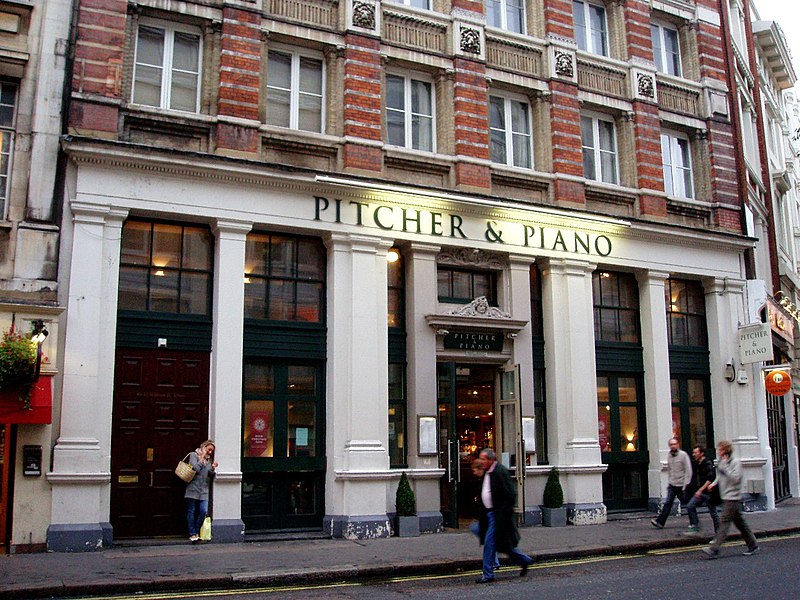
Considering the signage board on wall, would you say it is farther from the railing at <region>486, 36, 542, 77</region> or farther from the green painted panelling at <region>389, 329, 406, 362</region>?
the green painted panelling at <region>389, 329, 406, 362</region>

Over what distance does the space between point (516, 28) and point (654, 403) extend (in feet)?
31.1

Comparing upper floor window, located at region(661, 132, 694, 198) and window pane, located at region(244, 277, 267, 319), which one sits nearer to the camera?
window pane, located at region(244, 277, 267, 319)

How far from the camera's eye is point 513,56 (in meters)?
18.8

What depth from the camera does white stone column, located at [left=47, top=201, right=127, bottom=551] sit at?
12961 millimetres

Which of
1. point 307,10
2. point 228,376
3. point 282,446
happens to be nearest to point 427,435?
point 282,446

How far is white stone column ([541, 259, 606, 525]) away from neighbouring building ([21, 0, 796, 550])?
5cm

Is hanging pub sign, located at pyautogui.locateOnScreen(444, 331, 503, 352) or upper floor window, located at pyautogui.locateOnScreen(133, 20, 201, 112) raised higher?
upper floor window, located at pyautogui.locateOnScreen(133, 20, 201, 112)

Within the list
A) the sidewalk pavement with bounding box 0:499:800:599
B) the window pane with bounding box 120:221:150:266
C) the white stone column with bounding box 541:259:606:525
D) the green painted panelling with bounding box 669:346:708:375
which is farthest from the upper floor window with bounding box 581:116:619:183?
the window pane with bounding box 120:221:150:266

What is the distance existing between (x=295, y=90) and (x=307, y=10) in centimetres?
168

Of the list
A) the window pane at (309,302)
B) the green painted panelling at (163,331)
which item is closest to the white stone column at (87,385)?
the green painted panelling at (163,331)

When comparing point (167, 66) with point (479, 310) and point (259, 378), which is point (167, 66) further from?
point (479, 310)

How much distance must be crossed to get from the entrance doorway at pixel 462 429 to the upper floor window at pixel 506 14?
8036 mm

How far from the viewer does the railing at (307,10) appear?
1623 centimetres

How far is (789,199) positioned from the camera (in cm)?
3102
